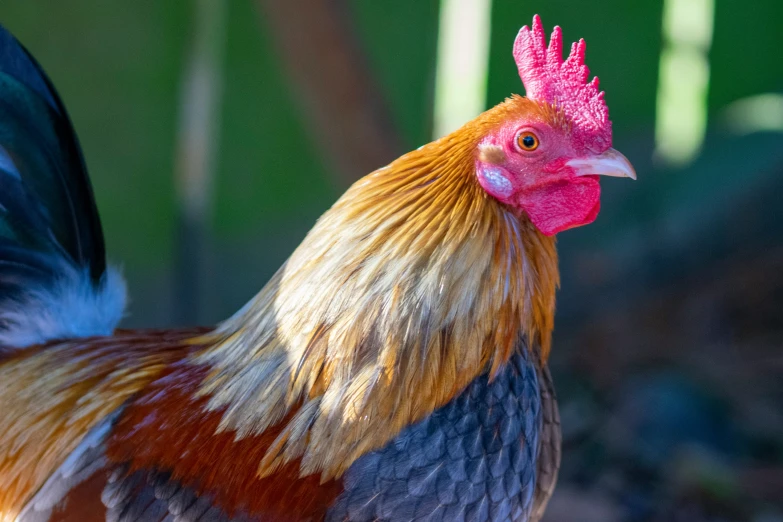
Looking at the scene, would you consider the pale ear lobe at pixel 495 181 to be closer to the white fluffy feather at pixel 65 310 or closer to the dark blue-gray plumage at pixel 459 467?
the dark blue-gray plumage at pixel 459 467

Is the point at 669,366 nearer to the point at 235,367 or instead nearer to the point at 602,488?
the point at 602,488

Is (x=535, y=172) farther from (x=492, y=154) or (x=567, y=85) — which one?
(x=567, y=85)

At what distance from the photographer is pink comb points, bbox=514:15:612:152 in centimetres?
190

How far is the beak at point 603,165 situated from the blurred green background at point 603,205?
231 cm

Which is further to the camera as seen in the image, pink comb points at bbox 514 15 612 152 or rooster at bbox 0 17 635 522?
pink comb points at bbox 514 15 612 152

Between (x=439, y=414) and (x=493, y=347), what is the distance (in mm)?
234

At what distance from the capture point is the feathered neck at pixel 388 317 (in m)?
1.77

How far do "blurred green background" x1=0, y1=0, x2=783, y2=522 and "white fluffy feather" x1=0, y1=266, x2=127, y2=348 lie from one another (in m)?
1.99

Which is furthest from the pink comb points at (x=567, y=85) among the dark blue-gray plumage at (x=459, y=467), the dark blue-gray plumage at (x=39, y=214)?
the dark blue-gray plumage at (x=39, y=214)

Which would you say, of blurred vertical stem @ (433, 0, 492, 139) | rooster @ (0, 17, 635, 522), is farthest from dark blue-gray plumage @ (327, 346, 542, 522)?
blurred vertical stem @ (433, 0, 492, 139)

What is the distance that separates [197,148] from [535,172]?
3.78 metres

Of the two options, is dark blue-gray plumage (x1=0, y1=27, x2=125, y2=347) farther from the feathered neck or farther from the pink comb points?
the pink comb points

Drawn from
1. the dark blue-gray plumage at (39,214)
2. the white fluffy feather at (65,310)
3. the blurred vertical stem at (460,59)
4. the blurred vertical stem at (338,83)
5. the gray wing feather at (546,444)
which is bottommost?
the gray wing feather at (546,444)

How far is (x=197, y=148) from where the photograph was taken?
514cm
